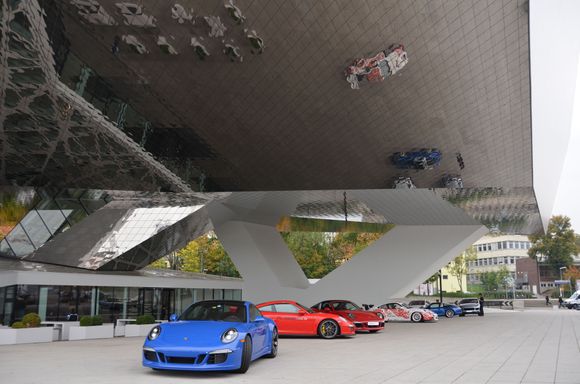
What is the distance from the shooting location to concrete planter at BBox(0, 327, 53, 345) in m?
13.5

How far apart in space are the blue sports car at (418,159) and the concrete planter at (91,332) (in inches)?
497

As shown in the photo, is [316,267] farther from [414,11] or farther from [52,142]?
[414,11]

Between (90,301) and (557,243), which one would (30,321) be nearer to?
(90,301)

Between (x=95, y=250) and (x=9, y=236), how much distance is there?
4.63 meters

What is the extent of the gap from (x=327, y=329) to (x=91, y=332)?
7226 millimetres

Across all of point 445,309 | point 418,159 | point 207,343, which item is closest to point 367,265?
point 445,309

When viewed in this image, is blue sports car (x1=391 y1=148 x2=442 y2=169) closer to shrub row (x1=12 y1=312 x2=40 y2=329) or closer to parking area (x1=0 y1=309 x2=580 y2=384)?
parking area (x1=0 y1=309 x2=580 y2=384)

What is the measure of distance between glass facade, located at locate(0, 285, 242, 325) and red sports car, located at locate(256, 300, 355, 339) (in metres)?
9.31

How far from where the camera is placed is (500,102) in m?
16.1

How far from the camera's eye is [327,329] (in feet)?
50.2

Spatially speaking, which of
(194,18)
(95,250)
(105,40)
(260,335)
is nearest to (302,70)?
(194,18)

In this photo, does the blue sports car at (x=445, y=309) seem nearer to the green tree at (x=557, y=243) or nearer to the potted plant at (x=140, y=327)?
the potted plant at (x=140, y=327)

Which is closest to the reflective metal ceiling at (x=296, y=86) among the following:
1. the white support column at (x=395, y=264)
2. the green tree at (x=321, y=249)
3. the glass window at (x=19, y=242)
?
the glass window at (x=19, y=242)

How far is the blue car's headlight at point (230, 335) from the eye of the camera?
785 cm
